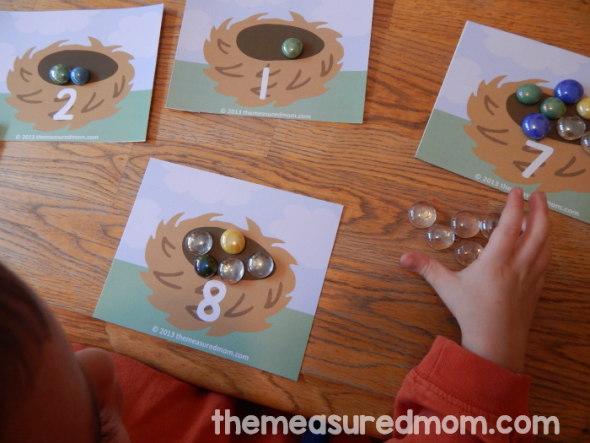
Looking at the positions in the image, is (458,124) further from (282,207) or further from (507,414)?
(507,414)

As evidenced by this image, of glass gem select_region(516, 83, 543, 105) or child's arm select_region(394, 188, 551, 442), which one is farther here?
glass gem select_region(516, 83, 543, 105)

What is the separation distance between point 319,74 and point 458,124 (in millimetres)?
252

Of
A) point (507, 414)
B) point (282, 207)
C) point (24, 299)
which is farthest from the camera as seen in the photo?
point (282, 207)

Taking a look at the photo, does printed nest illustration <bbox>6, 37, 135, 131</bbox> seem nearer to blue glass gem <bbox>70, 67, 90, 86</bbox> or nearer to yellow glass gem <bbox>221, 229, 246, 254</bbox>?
blue glass gem <bbox>70, 67, 90, 86</bbox>

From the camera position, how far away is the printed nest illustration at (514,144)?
0.61 metres

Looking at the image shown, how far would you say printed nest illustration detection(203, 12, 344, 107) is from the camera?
67 cm

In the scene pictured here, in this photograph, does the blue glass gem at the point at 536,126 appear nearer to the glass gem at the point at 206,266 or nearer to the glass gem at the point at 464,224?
the glass gem at the point at 464,224

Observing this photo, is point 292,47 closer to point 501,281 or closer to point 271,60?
point 271,60

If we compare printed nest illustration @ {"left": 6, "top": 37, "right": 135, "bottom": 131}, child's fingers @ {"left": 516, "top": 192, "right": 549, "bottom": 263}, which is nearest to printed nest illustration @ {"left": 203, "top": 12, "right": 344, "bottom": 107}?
printed nest illustration @ {"left": 6, "top": 37, "right": 135, "bottom": 131}

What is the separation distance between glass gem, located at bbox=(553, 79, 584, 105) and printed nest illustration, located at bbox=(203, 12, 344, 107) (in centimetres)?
37

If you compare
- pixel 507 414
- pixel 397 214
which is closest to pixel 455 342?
pixel 507 414

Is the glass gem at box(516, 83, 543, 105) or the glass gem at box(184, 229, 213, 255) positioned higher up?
the glass gem at box(516, 83, 543, 105)

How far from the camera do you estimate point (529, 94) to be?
622 mm

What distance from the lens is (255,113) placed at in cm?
66
